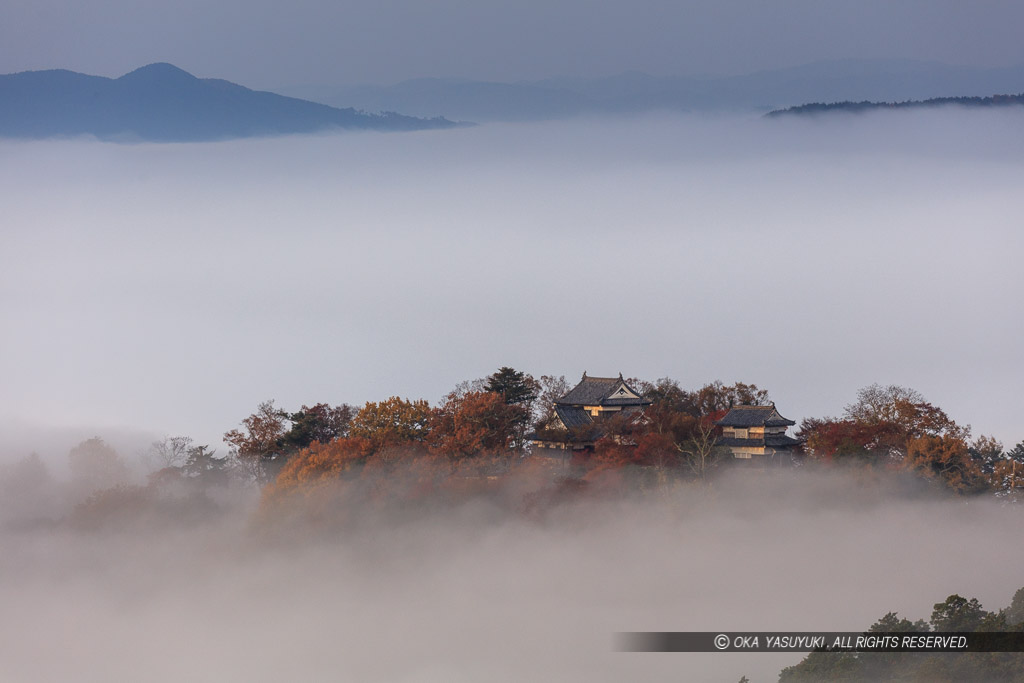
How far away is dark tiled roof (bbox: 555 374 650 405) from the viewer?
4412cm

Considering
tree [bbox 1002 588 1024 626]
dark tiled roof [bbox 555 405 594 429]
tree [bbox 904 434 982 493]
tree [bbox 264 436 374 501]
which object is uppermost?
dark tiled roof [bbox 555 405 594 429]

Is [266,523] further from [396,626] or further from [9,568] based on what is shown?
[9,568]

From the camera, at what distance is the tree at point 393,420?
4353 cm

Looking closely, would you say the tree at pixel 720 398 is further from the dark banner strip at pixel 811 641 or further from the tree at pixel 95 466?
the tree at pixel 95 466

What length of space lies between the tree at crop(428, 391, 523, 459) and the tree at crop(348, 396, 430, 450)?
575 mm

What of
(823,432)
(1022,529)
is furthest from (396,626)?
(1022,529)

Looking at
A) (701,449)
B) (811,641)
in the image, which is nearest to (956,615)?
(811,641)

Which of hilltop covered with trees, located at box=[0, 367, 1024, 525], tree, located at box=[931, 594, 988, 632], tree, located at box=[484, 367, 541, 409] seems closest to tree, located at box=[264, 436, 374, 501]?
hilltop covered with trees, located at box=[0, 367, 1024, 525]

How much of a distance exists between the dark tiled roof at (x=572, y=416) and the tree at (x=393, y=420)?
5.21m

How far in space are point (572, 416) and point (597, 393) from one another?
1616 millimetres

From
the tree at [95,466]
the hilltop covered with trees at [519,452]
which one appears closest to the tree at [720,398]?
the hilltop covered with trees at [519,452]

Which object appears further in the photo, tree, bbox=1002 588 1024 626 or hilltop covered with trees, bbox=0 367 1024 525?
hilltop covered with trees, bbox=0 367 1024 525

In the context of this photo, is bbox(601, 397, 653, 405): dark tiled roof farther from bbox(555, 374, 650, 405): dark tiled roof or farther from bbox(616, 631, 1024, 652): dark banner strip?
bbox(616, 631, 1024, 652): dark banner strip

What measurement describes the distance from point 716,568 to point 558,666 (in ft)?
22.6
